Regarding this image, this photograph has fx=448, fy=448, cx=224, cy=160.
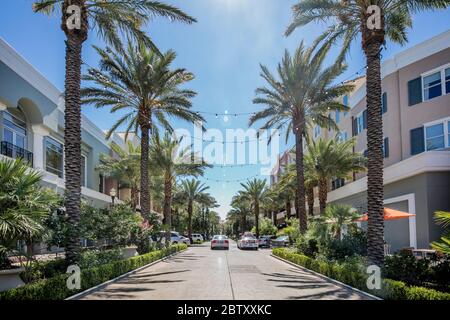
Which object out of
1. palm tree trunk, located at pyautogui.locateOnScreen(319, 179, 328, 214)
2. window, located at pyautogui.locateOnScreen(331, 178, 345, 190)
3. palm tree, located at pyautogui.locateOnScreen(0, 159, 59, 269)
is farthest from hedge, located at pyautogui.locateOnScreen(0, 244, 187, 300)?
window, located at pyautogui.locateOnScreen(331, 178, 345, 190)

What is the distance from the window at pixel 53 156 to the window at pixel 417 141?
24444 mm

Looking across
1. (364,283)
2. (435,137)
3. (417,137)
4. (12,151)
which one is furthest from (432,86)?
(12,151)

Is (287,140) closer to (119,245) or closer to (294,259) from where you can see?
(294,259)

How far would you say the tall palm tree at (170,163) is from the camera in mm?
37312

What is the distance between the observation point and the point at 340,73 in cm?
2600

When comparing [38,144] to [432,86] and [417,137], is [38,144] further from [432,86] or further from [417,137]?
[432,86]

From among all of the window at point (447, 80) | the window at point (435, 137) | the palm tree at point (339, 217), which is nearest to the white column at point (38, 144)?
the palm tree at point (339, 217)

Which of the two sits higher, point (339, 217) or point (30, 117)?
point (30, 117)

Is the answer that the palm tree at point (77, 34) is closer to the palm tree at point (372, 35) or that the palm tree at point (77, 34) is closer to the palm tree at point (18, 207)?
the palm tree at point (18, 207)

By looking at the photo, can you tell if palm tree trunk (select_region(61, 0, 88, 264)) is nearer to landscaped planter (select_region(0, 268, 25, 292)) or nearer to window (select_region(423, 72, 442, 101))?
landscaped planter (select_region(0, 268, 25, 292))

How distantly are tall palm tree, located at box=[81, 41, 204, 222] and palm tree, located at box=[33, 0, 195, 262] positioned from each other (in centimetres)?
478

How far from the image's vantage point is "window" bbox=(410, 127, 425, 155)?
2797 centimetres

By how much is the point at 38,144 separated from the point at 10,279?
A: 18492 millimetres
